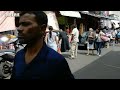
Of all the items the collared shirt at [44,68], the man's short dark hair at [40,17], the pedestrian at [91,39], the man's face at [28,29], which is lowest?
the pedestrian at [91,39]

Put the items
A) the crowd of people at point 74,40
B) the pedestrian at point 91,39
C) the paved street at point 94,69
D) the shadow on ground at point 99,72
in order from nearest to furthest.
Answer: the shadow on ground at point 99,72 → the paved street at point 94,69 → the crowd of people at point 74,40 → the pedestrian at point 91,39

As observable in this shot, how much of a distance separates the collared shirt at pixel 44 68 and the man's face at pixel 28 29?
8cm

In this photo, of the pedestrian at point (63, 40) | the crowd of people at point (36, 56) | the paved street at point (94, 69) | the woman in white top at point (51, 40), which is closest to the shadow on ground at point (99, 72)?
the paved street at point (94, 69)

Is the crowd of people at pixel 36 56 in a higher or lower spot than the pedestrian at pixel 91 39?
higher

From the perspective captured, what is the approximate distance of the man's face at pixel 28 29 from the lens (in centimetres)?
172

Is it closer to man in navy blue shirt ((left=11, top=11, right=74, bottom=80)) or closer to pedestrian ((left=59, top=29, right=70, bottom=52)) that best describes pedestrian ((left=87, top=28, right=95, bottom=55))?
pedestrian ((left=59, top=29, right=70, bottom=52))

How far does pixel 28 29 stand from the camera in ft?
5.70

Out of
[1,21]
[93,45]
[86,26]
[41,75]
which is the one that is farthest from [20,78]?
[86,26]

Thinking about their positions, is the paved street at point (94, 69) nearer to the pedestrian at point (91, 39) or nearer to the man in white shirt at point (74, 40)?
the man in white shirt at point (74, 40)

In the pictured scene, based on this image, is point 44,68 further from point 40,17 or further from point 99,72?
point 99,72

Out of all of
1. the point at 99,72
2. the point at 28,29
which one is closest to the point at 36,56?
the point at 28,29
